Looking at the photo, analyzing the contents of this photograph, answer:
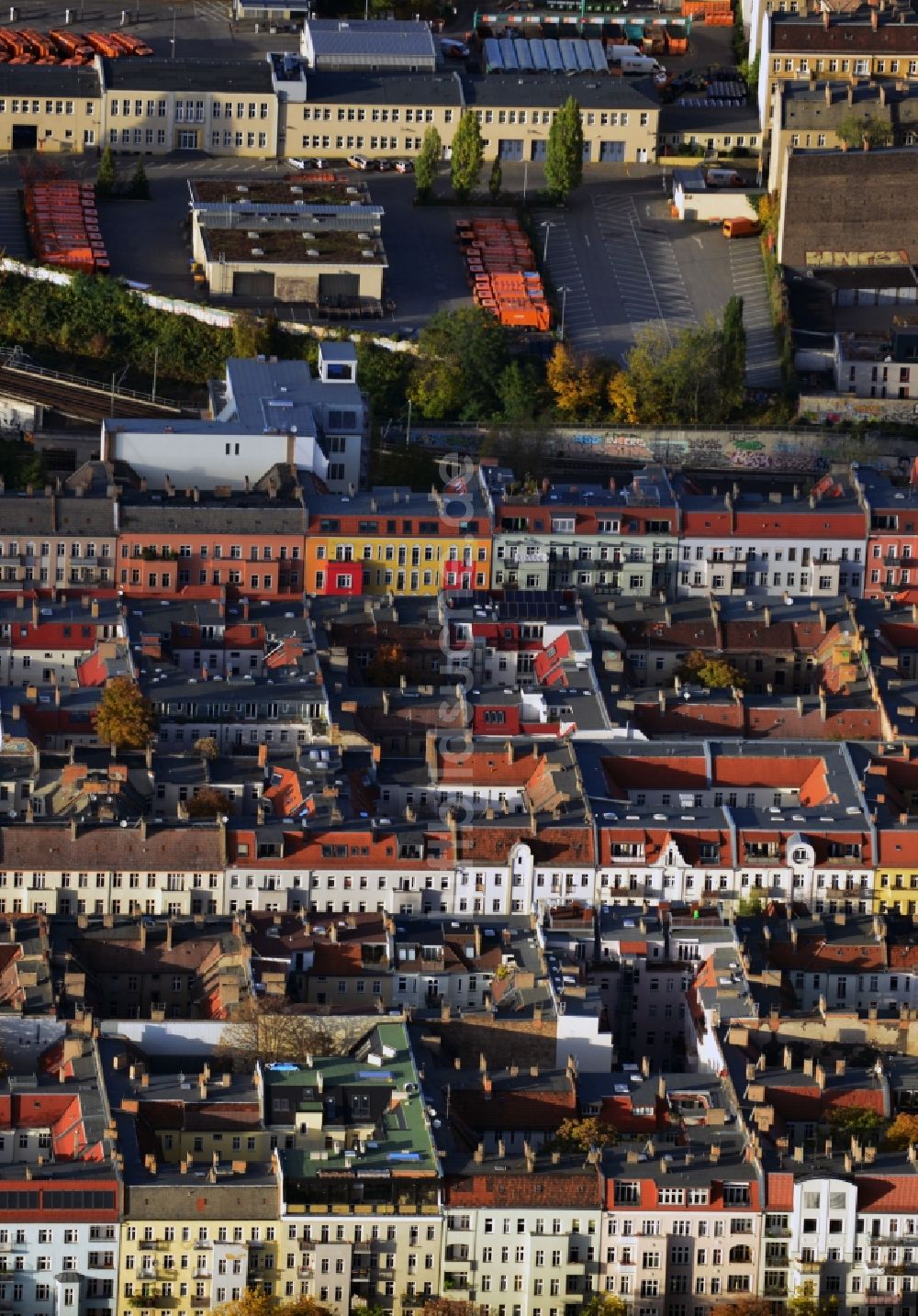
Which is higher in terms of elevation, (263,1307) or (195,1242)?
(195,1242)

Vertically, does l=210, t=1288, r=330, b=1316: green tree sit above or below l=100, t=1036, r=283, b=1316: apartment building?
below

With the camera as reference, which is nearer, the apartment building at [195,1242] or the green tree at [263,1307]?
the green tree at [263,1307]

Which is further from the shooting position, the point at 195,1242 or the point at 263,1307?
the point at 195,1242

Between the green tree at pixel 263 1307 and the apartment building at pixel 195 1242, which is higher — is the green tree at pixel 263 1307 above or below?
below

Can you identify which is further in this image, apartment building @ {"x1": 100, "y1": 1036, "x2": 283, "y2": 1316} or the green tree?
→ apartment building @ {"x1": 100, "y1": 1036, "x2": 283, "y2": 1316}
